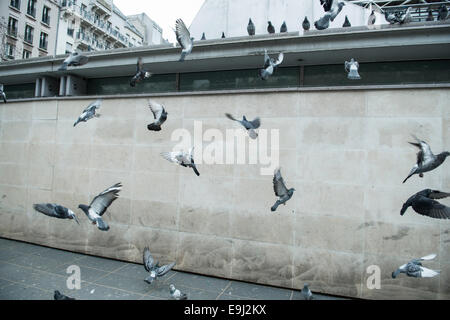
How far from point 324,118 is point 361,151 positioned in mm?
1143

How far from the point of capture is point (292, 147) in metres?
7.15

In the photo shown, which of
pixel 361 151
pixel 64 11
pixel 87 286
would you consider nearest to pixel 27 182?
pixel 87 286

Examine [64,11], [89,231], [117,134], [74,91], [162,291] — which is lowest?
[162,291]

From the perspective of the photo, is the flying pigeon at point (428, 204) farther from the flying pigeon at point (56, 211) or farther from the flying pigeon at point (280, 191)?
the flying pigeon at point (56, 211)

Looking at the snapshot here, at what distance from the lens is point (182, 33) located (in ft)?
23.7

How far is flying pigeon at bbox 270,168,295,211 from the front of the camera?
21.9 feet

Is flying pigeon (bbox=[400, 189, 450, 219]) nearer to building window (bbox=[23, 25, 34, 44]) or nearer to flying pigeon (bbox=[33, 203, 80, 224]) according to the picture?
flying pigeon (bbox=[33, 203, 80, 224])

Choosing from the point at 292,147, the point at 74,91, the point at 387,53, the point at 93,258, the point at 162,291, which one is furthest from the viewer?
the point at 74,91

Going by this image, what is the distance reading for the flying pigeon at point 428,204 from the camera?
5.40m

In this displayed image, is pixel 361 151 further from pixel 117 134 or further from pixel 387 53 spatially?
pixel 117 134

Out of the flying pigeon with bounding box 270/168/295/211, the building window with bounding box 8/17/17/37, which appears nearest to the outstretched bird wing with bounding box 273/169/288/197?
the flying pigeon with bounding box 270/168/295/211

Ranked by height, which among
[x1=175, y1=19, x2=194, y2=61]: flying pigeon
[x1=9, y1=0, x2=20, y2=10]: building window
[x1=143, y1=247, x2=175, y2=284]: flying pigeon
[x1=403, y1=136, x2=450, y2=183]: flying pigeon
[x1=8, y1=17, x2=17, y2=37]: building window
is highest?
[x1=9, y1=0, x2=20, y2=10]: building window

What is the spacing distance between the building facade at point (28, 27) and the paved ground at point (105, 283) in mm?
30432

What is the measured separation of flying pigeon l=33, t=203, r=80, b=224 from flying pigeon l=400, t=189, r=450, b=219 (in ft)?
23.7
